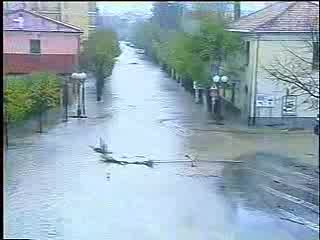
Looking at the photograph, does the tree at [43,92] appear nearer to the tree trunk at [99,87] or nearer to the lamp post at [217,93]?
the tree trunk at [99,87]

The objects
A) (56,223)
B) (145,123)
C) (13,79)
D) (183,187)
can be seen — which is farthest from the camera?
(145,123)

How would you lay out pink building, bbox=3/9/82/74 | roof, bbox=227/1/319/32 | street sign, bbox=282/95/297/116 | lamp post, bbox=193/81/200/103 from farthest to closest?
Result: roof, bbox=227/1/319/32 → street sign, bbox=282/95/297/116 → lamp post, bbox=193/81/200/103 → pink building, bbox=3/9/82/74

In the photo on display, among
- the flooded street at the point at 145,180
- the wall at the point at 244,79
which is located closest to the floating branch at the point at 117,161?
the flooded street at the point at 145,180

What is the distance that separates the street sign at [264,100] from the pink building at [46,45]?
7.89 ft

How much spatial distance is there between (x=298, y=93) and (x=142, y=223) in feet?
6.68

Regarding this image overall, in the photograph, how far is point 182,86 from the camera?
12.5 ft

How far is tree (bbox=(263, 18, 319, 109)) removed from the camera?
13.8 ft

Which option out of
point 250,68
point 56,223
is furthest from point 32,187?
point 250,68

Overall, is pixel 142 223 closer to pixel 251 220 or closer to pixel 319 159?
pixel 251 220

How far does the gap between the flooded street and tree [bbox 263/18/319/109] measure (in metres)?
0.47

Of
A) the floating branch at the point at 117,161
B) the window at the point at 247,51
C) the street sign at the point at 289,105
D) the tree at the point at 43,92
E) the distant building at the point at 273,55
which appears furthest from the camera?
the window at the point at 247,51

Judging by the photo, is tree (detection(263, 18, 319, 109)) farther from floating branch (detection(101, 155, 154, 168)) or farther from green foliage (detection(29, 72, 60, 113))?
green foliage (detection(29, 72, 60, 113))

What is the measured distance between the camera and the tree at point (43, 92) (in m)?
2.28

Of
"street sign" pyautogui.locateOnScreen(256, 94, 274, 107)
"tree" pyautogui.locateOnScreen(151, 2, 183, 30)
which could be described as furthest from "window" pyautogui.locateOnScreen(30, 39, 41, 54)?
"street sign" pyautogui.locateOnScreen(256, 94, 274, 107)
